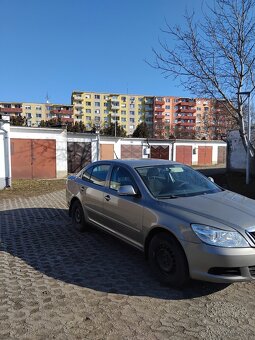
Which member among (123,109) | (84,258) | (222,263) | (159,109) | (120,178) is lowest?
(84,258)

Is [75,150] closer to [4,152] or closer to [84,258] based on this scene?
[4,152]

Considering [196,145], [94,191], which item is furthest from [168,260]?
[196,145]

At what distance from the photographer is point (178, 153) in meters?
33.0

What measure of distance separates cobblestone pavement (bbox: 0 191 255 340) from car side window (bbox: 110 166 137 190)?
115 centimetres

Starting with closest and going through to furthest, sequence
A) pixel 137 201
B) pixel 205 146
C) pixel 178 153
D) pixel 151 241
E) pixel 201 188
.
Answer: pixel 151 241 → pixel 137 201 → pixel 201 188 → pixel 178 153 → pixel 205 146

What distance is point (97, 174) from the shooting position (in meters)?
5.73

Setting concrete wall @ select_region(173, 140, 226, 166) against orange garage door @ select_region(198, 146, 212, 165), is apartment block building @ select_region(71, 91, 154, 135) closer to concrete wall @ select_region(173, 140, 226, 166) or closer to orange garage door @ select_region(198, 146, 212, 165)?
concrete wall @ select_region(173, 140, 226, 166)

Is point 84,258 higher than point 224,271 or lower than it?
lower

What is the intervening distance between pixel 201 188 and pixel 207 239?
56.1 inches

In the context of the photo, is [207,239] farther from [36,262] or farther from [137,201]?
[36,262]

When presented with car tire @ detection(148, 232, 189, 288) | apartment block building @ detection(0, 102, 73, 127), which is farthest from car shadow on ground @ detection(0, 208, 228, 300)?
apartment block building @ detection(0, 102, 73, 127)

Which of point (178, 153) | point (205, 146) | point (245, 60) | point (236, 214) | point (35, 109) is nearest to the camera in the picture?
point (236, 214)

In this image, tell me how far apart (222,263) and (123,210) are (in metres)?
1.76

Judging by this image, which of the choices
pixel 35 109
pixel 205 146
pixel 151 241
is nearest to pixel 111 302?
pixel 151 241
